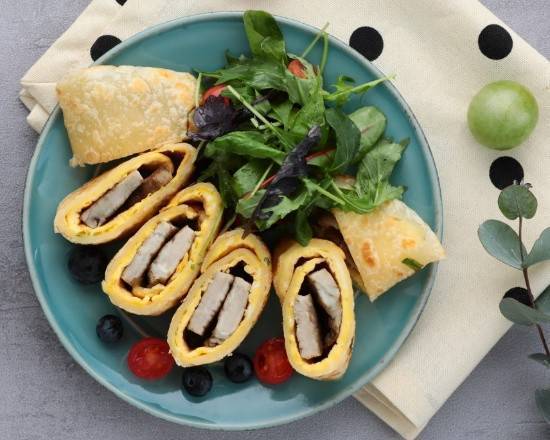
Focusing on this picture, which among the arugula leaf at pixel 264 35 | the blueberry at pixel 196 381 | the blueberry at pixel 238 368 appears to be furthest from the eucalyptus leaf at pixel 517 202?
the blueberry at pixel 196 381

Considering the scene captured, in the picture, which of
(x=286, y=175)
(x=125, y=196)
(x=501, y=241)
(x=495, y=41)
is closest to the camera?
(x=286, y=175)

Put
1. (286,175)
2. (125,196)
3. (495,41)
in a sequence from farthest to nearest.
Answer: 1. (495,41)
2. (125,196)
3. (286,175)

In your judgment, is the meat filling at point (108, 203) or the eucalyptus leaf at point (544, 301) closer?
the meat filling at point (108, 203)

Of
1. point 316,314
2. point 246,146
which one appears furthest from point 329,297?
point 246,146

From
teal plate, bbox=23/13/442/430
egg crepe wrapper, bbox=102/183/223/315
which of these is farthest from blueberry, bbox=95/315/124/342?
egg crepe wrapper, bbox=102/183/223/315

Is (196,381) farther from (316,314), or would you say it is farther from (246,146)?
(246,146)

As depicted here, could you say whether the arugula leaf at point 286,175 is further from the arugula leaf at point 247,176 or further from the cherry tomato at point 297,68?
the cherry tomato at point 297,68
